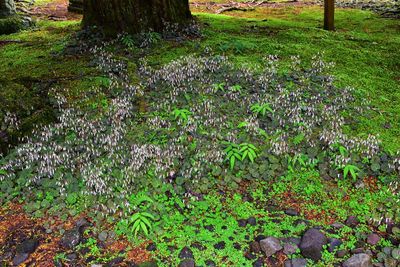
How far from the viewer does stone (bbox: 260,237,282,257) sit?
5.22 meters

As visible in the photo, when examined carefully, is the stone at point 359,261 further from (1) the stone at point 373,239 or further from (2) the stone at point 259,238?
(2) the stone at point 259,238

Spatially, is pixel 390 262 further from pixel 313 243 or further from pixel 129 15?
pixel 129 15

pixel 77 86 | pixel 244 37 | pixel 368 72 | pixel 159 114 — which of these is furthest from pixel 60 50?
pixel 368 72

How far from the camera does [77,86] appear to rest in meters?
9.01

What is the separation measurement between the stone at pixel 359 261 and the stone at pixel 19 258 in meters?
4.47

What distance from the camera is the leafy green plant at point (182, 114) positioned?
7.70 m

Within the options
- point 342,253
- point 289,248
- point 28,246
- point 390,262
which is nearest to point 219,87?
point 289,248

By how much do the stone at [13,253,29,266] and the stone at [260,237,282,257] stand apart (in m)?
3.40

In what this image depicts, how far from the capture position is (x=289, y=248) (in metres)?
5.27

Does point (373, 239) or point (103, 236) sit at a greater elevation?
point (103, 236)

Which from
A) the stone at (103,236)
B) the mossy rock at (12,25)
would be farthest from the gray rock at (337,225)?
the mossy rock at (12,25)

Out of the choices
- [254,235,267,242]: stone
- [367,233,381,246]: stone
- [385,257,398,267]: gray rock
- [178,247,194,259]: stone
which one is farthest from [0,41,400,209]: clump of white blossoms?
[385,257,398,267]: gray rock

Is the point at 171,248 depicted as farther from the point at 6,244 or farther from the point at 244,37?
the point at 244,37

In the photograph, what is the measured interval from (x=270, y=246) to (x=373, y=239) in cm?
154
